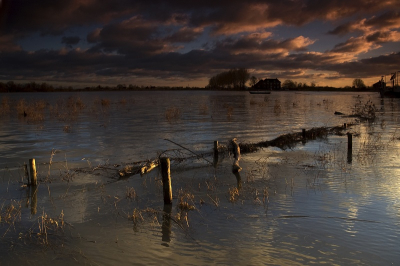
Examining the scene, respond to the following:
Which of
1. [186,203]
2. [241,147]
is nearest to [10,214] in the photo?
[186,203]

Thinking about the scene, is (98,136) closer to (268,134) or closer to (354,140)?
(268,134)

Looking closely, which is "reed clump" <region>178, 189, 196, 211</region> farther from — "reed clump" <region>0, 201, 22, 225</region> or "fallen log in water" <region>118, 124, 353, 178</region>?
"reed clump" <region>0, 201, 22, 225</region>

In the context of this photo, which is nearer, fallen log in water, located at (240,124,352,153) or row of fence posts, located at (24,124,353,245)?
row of fence posts, located at (24,124,353,245)

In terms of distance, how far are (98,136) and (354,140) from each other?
1658 centimetres

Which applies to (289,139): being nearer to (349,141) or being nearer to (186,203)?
(349,141)

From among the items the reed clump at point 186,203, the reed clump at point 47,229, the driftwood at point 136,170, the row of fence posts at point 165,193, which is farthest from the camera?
the driftwood at point 136,170

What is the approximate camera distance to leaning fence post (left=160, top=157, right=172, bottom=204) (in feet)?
29.2

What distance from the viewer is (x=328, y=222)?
7875 millimetres

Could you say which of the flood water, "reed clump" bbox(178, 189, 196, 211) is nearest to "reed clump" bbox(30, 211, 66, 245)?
the flood water

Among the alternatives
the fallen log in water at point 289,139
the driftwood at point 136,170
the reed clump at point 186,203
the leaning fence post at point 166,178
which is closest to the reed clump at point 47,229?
the leaning fence post at point 166,178

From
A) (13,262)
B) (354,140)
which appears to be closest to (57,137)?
(13,262)

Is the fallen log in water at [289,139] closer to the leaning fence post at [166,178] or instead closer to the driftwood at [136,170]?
the driftwood at [136,170]

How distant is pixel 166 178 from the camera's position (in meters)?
8.94

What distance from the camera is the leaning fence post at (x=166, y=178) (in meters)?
8.91
